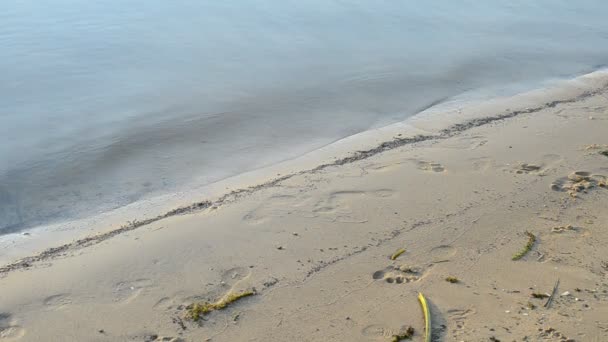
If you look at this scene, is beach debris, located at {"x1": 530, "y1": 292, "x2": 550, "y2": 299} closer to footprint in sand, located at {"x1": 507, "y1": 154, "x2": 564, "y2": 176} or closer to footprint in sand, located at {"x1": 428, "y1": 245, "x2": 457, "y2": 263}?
footprint in sand, located at {"x1": 428, "y1": 245, "x2": 457, "y2": 263}

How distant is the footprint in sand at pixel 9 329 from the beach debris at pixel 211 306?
1.11 meters

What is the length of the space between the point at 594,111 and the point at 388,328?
565 centimetres

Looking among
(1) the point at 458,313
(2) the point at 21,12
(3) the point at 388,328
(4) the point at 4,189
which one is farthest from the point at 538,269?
(2) the point at 21,12

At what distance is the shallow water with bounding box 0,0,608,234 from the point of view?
24.7ft

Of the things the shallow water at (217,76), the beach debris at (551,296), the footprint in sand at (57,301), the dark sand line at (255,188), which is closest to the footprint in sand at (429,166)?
the dark sand line at (255,188)

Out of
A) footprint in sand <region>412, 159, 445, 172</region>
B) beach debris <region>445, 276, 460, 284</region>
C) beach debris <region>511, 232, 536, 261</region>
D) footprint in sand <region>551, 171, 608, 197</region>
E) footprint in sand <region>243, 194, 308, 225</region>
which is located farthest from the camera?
footprint in sand <region>412, 159, 445, 172</region>

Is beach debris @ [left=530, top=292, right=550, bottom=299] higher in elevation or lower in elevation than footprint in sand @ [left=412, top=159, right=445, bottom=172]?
lower

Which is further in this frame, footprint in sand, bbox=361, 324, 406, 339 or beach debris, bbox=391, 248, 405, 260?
beach debris, bbox=391, 248, 405, 260

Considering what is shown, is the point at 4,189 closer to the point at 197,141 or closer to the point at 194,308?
the point at 197,141

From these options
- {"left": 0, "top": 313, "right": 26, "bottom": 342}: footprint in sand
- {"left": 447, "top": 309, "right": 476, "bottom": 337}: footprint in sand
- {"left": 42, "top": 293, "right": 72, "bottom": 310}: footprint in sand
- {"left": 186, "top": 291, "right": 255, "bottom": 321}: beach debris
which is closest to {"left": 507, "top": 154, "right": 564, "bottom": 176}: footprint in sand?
{"left": 447, "top": 309, "right": 476, "bottom": 337}: footprint in sand

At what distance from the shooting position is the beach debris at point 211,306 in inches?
180

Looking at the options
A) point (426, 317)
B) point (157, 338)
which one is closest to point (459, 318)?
point (426, 317)

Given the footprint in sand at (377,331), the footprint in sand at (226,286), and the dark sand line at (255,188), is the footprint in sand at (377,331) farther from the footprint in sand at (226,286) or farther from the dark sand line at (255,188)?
the dark sand line at (255,188)

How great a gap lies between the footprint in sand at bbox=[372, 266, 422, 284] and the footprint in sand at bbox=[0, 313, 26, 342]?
98.0 inches
